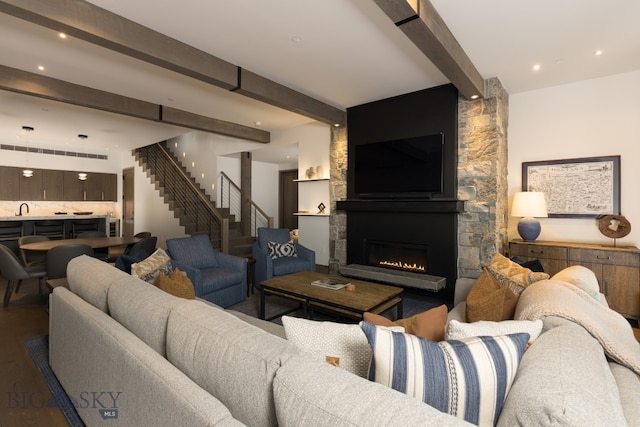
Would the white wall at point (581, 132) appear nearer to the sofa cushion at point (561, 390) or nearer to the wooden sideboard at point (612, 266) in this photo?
the wooden sideboard at point (612, 266)

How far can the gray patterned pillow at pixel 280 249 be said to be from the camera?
4648mm

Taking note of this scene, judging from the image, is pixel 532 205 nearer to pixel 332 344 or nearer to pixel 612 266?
pixel 612 266

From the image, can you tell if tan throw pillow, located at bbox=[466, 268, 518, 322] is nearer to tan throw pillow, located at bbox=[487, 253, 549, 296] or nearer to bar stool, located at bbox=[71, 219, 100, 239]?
tan throw pillow, located at bbox=[487, 253, 549, 296]

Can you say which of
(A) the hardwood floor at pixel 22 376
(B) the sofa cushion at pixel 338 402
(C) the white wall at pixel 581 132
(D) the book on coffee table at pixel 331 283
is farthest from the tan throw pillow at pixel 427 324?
(C) the white wall at pixel 581 132

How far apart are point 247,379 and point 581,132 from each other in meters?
4.89

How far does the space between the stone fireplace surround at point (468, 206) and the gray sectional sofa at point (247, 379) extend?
2.96 meters

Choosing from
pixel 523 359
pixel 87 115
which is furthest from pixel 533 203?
pixel 87 115

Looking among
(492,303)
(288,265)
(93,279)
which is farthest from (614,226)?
(93,279)

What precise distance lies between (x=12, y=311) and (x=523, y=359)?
16.7ft

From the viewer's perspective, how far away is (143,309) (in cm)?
147

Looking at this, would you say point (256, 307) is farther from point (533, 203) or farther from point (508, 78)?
point (508, 78)

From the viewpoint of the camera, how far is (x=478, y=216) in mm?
4121

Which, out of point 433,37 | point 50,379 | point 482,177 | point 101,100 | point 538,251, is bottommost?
point 50,379

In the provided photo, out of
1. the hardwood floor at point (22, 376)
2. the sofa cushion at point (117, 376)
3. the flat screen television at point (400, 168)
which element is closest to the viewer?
the sofa cushion at point (117, 376)
